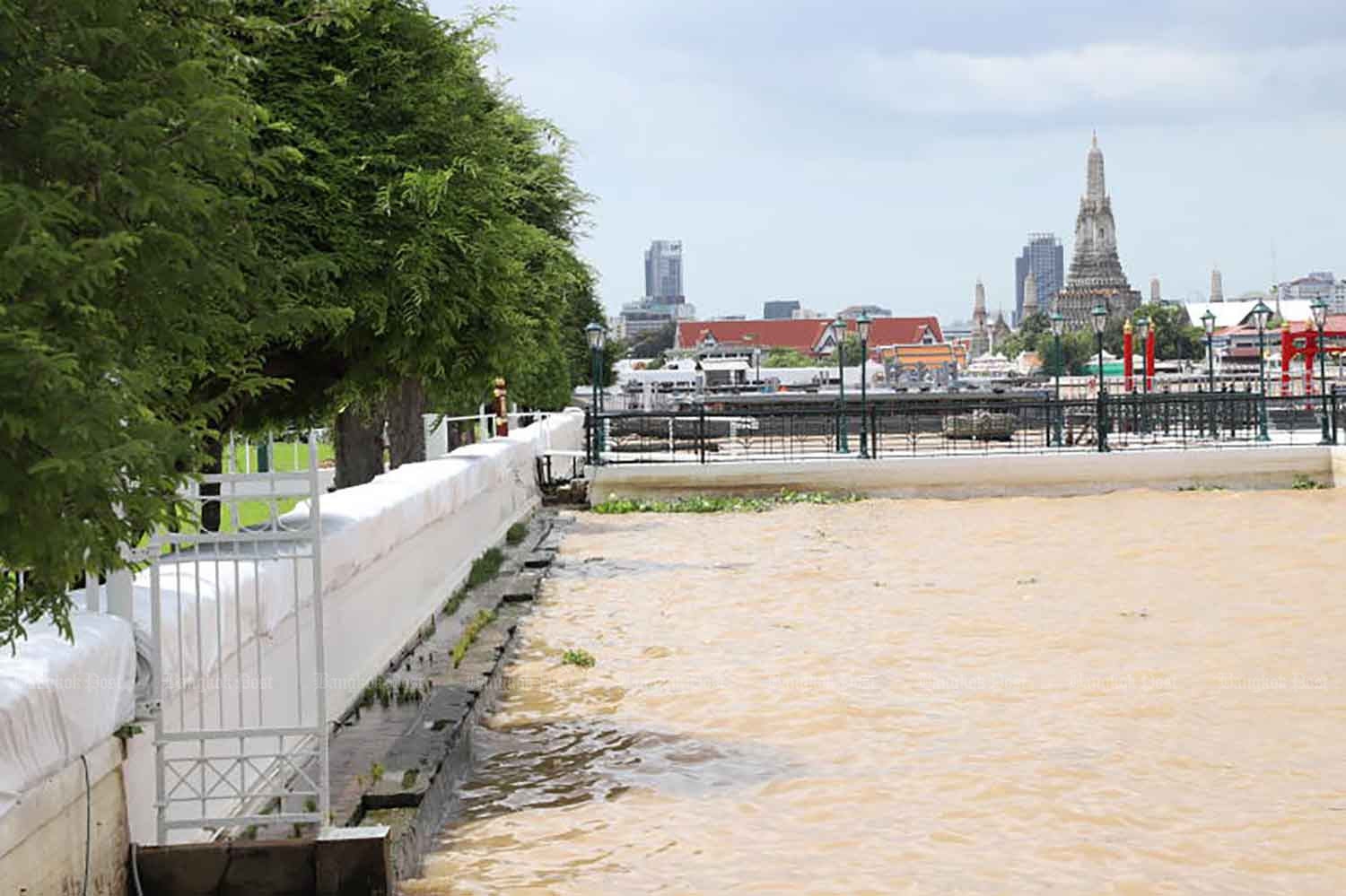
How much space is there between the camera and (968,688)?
40.3 ft

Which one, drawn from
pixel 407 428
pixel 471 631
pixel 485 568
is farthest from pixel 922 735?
pixel 407 428

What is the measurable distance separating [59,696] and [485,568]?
43.8ft

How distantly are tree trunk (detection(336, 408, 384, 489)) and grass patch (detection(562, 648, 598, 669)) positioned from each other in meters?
10.3

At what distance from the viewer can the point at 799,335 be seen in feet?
599

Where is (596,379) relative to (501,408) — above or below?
above

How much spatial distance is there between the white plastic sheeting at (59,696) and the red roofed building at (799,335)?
16394cm

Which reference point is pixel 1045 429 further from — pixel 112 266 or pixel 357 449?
pixel 112 266

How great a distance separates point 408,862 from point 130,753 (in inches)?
62.6

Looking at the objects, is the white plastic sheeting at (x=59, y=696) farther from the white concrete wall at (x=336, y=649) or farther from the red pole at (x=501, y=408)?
the red pole at (x=501, y=408)

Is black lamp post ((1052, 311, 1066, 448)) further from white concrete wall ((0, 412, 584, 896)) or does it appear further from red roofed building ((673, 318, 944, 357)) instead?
red roofed building ((673, 318, 944, 357))

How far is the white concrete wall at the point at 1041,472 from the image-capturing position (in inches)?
1230

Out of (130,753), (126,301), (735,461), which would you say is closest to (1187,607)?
(130,753)

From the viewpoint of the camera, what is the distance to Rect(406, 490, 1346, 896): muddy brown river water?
798cm

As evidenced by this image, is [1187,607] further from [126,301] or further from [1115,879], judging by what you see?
[126,301]
